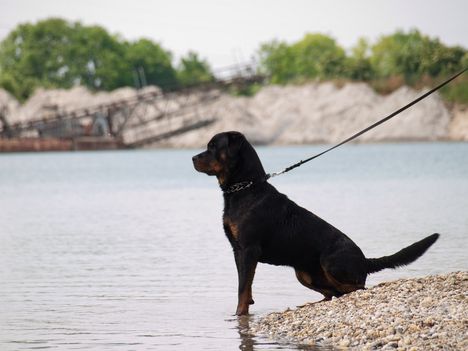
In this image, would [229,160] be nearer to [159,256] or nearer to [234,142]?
[234,142]

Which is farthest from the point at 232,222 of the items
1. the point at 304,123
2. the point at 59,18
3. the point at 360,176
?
the point at 59,18

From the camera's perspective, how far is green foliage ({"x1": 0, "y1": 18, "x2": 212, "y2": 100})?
13200cm

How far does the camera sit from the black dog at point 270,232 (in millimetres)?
10008

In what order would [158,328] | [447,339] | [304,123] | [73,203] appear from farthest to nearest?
[304,123]
[73,203]
[158,328]
[447,339]

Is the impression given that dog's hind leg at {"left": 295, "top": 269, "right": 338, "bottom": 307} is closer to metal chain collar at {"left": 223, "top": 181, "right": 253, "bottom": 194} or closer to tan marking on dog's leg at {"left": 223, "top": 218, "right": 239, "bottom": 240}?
tan marking on dog's leg at {"left": 223, "top": 218, "right": 239, "bottom": 240}

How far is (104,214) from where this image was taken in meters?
26.1

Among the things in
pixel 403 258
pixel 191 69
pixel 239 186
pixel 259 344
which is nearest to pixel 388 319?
pixel 259 344

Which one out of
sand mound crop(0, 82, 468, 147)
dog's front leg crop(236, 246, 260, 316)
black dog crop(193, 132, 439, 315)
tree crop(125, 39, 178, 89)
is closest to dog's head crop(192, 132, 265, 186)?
black dog crop(193, 132, 439, 315)

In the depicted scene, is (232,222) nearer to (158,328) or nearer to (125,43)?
(158,328)

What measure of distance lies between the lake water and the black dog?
81cm

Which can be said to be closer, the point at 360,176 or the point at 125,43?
the point at 360,176

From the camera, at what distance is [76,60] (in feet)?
440

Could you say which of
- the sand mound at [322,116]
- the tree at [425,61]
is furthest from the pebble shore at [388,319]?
the tree at [425,61]

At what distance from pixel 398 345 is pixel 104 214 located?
18.3m
